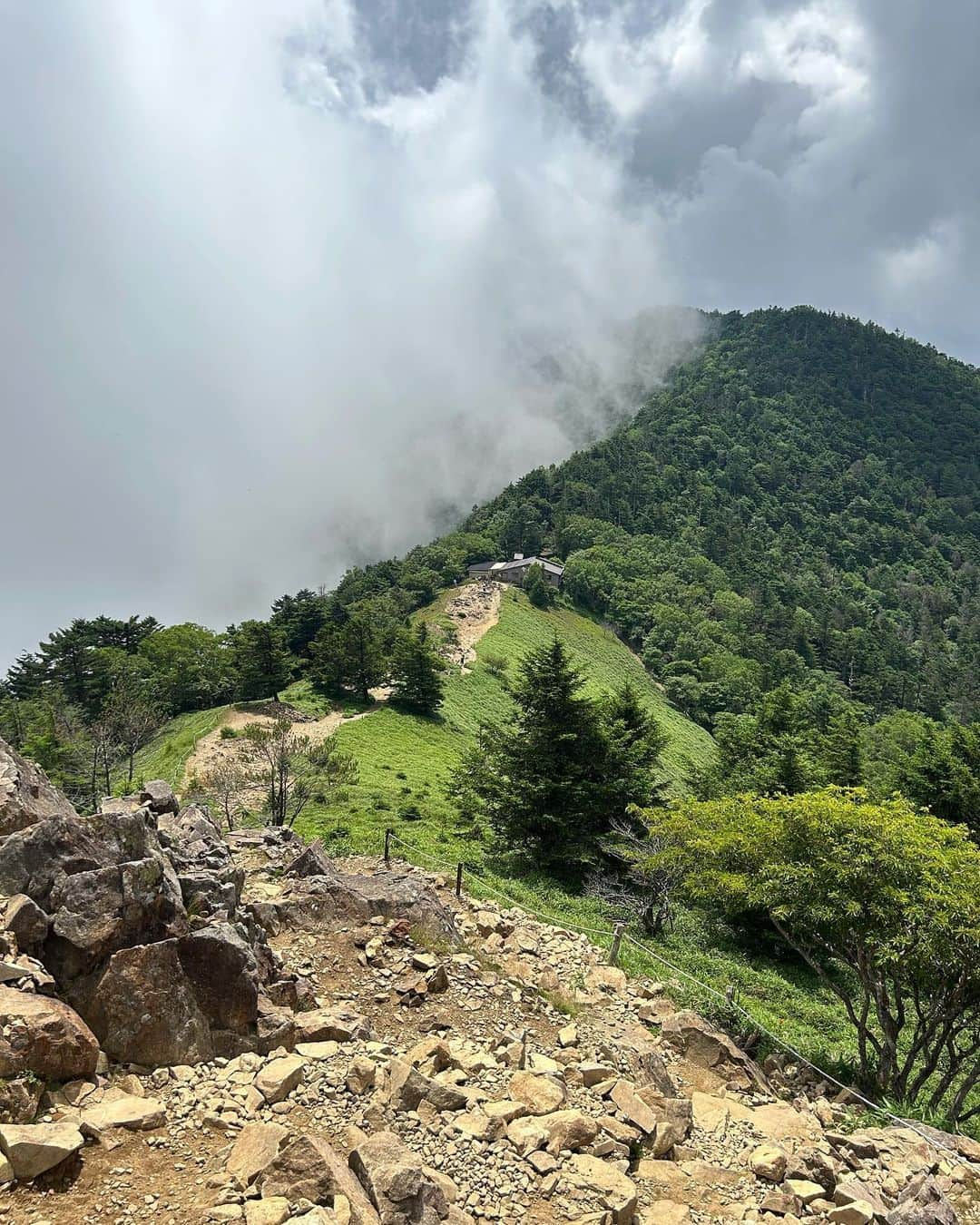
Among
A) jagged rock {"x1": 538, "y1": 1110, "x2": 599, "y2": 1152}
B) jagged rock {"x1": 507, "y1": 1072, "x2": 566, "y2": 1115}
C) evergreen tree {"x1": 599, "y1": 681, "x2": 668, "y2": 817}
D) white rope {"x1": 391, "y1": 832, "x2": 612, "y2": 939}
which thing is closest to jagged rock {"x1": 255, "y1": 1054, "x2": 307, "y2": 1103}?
jagged rock {"x1": 507, "y1": 1072, "x2": 566, "y2": 1115}

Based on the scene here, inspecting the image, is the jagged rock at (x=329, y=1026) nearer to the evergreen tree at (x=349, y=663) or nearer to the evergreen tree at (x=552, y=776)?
the evergreen tree at (x=552, y=776)

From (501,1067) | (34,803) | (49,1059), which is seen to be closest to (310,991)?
(501,1067)

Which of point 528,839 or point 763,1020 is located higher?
point 528,839

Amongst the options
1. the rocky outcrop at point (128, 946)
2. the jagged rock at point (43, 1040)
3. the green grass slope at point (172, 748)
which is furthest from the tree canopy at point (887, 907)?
the green grass slope at point (172, 748)

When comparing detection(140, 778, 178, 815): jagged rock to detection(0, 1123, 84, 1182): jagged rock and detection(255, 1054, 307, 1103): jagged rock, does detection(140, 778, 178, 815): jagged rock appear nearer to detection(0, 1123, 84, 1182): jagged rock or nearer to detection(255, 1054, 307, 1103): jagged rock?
detection(255, 1054, 307, 1103): jagged rock

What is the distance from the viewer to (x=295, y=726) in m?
49.8

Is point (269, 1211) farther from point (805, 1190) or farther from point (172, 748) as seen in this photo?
point (172, 748)

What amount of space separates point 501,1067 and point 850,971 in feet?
58.3

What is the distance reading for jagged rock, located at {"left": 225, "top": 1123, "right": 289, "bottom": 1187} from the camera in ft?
21.9

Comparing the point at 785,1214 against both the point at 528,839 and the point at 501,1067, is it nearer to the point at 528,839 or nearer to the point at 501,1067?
the point at 501,1067

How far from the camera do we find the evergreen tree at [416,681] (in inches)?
2237

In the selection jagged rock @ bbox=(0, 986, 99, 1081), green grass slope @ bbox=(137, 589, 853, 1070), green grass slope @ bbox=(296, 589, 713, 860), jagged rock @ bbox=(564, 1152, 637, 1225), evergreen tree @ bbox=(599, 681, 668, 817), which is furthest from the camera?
green grass slope @ bbox=(296, 589, 713, 860)

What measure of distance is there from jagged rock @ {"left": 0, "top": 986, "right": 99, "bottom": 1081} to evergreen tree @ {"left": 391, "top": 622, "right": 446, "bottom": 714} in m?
48.9

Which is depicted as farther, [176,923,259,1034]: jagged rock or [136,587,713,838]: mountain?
[136,587,713,838]: mountain
